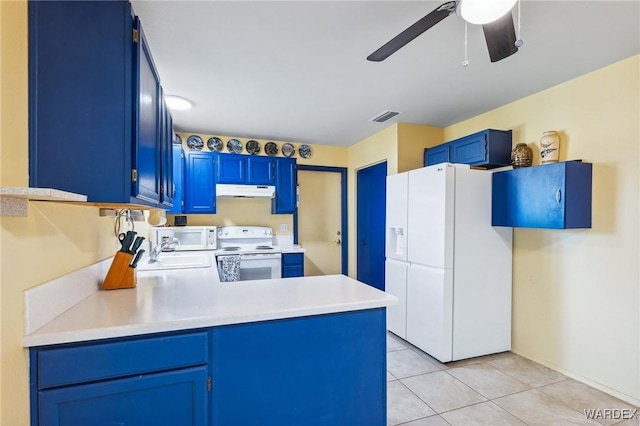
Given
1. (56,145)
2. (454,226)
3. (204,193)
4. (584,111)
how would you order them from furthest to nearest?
(204,193) → (454,226) → (584,111) → (56,145)

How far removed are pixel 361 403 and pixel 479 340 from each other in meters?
1.81

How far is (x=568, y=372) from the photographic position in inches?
99.6

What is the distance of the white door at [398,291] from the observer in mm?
3174

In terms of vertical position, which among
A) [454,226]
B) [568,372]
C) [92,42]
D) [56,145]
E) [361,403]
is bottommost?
[568,372]

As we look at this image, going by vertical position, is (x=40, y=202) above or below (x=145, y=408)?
above

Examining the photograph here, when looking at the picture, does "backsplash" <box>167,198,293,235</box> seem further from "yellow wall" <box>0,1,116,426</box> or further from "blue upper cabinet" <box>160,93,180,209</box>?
"yellow wall" <box>0,1,116,426</box>

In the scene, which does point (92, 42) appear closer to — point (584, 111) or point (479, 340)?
point (584, 111)

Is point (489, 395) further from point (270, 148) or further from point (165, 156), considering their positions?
point (270, 148)

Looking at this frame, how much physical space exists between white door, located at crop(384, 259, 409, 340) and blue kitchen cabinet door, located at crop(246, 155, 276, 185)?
191cm

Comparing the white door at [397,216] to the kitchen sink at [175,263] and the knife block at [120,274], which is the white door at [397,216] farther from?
the knife block at [120,274]

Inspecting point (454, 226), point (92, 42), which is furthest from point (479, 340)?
point (92, 42)

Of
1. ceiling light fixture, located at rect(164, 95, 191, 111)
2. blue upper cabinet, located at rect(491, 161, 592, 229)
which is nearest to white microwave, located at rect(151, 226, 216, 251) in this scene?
ceiling light fixture, located at rect(164, 95, 191, 111)

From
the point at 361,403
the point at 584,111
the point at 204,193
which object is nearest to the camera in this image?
the point at 361,403

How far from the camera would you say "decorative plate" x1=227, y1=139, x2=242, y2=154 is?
432 cm
